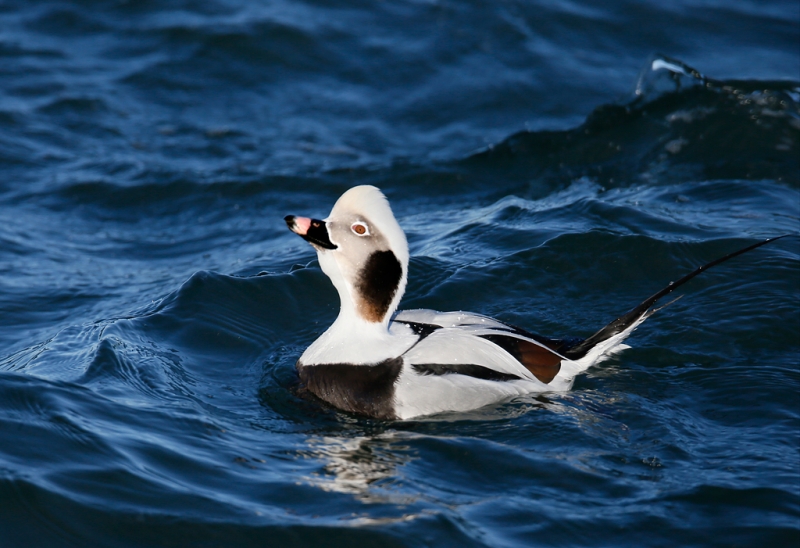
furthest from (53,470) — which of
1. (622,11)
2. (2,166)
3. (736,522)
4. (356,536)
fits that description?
(622,11)

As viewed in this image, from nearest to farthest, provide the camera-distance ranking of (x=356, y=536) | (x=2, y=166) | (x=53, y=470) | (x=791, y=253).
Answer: (x=356, y=536), (x=53, y=470), (x=791, y=253), (x=2, y=166)

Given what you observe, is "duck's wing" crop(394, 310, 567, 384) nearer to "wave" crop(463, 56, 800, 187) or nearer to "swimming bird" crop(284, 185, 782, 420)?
"swimming bird" crop(284, 185, 782, 420)

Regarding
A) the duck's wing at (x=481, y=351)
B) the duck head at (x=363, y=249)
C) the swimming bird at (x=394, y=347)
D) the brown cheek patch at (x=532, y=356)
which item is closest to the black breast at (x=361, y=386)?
the swimming bird at (x=394, y=347)

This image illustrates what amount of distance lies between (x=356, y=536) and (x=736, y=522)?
1.74 meters

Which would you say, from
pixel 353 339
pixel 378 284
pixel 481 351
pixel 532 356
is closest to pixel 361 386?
pixel 353 339

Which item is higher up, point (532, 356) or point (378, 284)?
point (378, 284)

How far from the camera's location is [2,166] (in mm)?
10070

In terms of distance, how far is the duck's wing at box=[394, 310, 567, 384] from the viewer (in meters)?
5.48

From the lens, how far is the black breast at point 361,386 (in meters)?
5.46

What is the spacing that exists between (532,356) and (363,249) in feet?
3.91

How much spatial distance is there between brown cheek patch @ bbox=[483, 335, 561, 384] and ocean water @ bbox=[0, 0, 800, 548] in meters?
0.22

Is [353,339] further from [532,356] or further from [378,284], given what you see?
[532,356]

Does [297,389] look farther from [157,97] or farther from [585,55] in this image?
[585,55]

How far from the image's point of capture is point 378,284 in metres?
5.59
